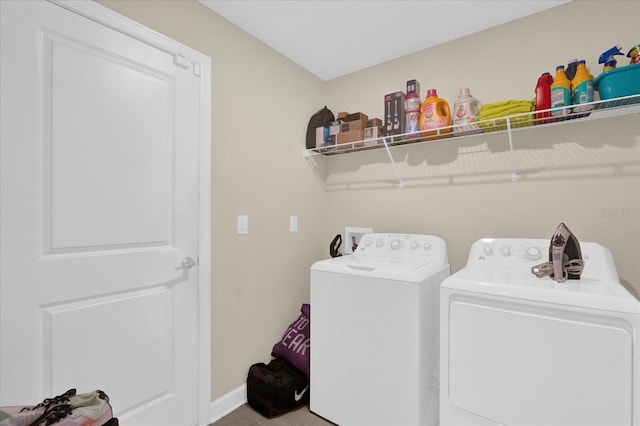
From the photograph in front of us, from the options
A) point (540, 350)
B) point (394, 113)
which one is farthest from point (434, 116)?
point (540, 350)

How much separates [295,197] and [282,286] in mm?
695

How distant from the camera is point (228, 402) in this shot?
6.13 feet

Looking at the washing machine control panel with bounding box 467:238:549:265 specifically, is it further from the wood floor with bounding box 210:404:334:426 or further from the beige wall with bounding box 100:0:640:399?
the wood floor with bounding box 210:404:334:426

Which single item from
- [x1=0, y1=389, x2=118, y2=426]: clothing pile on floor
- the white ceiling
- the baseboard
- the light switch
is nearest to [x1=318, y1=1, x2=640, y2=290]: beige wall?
the white ceiling

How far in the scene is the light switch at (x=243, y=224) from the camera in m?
1.97

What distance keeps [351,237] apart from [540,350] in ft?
5.09

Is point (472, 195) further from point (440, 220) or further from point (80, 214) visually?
point (80, 214)

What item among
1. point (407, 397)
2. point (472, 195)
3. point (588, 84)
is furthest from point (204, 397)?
point (588, 84)

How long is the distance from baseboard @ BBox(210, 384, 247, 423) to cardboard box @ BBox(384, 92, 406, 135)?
1980 millimetres

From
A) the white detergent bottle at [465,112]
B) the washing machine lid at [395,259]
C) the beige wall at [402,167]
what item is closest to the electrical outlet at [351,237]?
the beige wall at [402,167]

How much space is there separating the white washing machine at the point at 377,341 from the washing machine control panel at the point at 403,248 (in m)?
0.02

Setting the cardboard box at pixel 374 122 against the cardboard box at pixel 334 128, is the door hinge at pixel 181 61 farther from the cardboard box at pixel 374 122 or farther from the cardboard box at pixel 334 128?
the cardboard box at pixel 374 122

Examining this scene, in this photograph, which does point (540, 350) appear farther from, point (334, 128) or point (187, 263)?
point (334, 128)

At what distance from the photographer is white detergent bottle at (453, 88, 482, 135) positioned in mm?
1876
